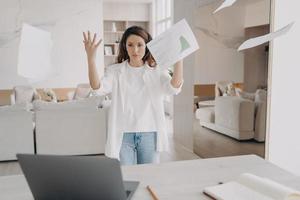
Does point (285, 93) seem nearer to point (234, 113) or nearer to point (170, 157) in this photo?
point (234, 113)

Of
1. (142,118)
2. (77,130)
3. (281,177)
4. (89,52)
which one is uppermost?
(89,52)

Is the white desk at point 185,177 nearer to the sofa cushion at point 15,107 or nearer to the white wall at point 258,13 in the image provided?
the white wall at point 258,13

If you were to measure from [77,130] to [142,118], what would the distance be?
95.8 inches

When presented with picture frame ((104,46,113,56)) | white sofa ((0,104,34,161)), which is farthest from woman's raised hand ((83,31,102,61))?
picture frame ((104,46,113,56))

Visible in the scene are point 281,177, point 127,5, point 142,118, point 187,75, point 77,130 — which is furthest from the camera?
point 127,5

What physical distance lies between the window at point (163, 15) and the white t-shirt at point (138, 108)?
5557 millimetres

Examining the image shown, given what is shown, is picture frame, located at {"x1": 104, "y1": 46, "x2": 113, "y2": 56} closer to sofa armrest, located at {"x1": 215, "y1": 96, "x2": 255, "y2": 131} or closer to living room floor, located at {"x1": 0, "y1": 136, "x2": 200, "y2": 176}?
living room floor, located at {"x1": 0, "y1": 136, "x2": 200, "y2": 176}

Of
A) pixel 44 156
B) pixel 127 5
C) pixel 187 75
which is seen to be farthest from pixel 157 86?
pixel 127 5

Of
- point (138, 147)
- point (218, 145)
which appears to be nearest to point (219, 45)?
Answer: point (218, 145)

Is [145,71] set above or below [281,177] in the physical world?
above

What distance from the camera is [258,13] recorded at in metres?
3.15

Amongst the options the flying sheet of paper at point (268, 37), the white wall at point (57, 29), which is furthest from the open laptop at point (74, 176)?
the white wall at point (57, 29)

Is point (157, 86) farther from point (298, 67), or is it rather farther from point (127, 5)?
→ point (127, 5)

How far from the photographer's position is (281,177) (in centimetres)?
131
